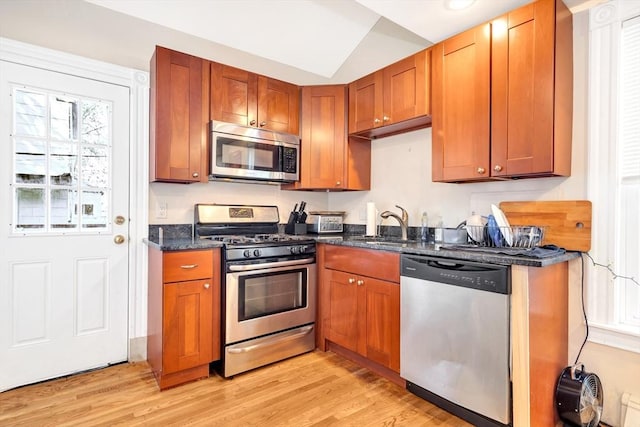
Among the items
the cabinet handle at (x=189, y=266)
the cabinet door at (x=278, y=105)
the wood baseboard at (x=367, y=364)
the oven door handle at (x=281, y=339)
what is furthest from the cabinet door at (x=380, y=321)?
the cabinet door at (x=278, y=105)

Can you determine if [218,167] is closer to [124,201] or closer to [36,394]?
[124,201]

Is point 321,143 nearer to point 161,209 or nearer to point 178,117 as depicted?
point 178,117

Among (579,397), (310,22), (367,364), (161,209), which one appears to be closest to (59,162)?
(161,209)

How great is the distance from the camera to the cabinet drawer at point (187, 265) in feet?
7.03

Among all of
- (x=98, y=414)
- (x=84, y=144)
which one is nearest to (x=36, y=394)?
(x=98, y=414)

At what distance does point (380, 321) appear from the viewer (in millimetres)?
2256

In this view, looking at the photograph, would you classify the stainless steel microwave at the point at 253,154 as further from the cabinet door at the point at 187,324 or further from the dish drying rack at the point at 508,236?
the dish drying rack at the point at 508,236

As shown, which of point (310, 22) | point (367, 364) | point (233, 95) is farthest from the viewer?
point (310, 22)

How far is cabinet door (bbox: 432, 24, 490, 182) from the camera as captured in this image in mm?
2072

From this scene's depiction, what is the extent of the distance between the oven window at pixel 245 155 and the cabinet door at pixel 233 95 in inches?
7.0

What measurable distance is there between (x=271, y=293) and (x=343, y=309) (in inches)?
21.7

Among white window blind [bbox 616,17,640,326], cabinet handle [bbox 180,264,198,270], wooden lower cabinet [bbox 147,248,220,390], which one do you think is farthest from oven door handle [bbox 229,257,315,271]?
white window blind [bbox 616,17,640,326]

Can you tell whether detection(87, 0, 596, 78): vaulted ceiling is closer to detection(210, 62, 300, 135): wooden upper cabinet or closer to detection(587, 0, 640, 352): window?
detection(587, 0, 640, 352): window

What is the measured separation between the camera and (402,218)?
282 centimetres
